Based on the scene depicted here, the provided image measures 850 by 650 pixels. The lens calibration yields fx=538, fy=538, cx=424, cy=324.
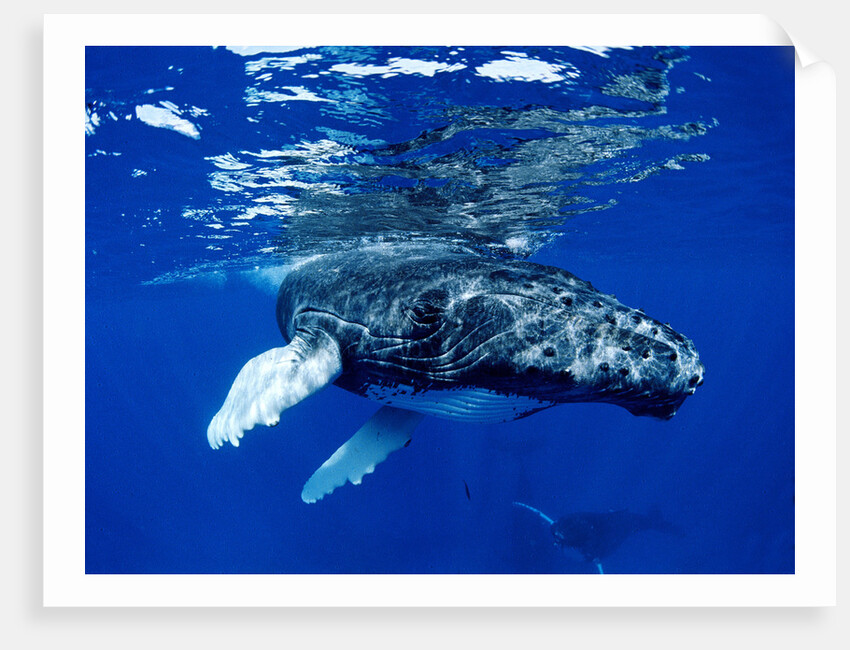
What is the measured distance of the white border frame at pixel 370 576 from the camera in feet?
17.5

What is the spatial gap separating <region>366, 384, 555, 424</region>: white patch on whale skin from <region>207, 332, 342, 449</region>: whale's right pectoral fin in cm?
58

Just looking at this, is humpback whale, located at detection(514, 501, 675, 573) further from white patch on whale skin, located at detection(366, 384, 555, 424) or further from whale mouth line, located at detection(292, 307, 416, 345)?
whale mouth line, located at detection(292, 307, 416, 345)

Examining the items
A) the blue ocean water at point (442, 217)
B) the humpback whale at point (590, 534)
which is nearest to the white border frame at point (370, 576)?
the blue ocean water at point (442, 217)

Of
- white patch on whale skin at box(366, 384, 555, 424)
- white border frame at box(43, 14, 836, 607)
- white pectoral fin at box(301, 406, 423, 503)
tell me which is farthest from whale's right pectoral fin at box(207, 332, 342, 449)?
white border frame at box(43, 14, 836, 607)

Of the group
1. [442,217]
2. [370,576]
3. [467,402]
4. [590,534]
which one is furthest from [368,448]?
[590,534]

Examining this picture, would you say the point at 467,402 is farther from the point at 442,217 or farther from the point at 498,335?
the point at 442,217

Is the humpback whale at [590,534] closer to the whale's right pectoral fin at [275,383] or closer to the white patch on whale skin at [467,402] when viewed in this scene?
the white patch on whale skin at [467,402]

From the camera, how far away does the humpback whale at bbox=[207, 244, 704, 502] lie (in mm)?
3400

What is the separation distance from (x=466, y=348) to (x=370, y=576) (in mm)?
2921

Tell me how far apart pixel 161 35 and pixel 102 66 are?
78cm

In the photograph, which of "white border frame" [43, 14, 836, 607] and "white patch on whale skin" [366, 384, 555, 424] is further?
"white border frame" [43, 14, 836, 607]

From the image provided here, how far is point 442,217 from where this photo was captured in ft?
36.1

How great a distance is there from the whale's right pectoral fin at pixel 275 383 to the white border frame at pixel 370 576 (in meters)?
1.82

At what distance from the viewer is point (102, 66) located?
5.41 m
